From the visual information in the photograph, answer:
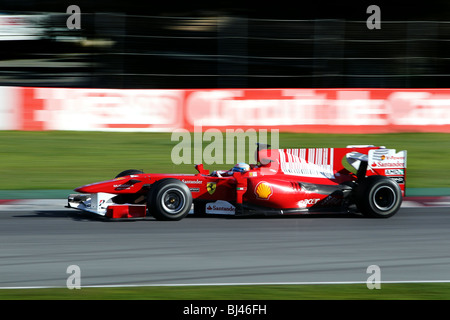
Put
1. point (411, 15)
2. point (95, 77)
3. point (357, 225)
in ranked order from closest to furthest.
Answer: point (357, 225)
point (95, 77)
point (411, 15)

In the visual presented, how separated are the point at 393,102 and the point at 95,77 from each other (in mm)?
6667

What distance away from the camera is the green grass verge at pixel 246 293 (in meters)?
5.12

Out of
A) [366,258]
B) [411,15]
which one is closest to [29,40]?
[411,15]

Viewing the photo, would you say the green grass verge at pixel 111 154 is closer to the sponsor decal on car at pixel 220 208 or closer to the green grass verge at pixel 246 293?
the sponsor decal on car at pixel 220 208

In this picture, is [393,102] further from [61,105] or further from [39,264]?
[39,264]

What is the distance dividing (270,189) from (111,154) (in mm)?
5895

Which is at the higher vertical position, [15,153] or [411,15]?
[411,15]

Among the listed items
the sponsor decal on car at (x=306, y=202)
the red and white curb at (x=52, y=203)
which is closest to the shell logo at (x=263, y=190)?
the sponsor decal on car at (x=306, y=202)

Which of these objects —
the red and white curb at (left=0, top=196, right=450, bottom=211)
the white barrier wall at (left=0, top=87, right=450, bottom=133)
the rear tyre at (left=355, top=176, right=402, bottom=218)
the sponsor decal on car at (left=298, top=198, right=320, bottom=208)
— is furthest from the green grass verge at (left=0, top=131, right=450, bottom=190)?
the sponsor decal on car at (left=298, top=198, right=320, bottom=208)

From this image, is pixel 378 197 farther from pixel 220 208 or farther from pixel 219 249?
pixel 219 249

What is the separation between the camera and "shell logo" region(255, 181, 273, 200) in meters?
7.92

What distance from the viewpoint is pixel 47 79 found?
63.2 ft

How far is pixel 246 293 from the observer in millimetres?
5246

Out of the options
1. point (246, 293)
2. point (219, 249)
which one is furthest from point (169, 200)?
point (246, 293)
